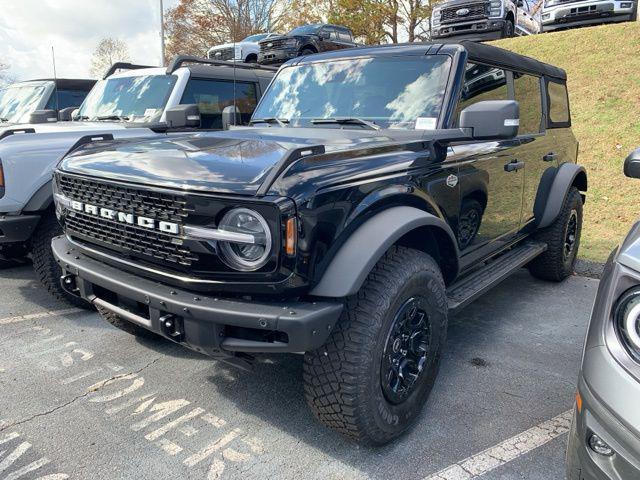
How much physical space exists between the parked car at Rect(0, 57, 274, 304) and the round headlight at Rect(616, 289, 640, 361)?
1962mm

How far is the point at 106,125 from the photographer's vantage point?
16.8ft

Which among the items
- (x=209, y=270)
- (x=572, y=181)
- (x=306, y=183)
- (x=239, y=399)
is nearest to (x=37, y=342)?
(x=239, y=399)

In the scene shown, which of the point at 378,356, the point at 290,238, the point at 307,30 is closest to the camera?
the point at 290,238

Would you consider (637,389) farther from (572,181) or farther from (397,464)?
(572,181)

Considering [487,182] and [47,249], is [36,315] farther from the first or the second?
[487,182]

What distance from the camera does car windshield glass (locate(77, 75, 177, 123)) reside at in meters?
5.46

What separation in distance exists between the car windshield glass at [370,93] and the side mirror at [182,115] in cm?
133

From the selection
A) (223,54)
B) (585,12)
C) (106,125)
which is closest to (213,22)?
(223,54)

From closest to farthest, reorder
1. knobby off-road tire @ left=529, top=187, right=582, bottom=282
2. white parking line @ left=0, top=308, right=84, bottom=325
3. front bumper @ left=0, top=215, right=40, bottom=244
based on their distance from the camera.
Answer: front bumper @ left=0, top=215, right=40, bottom=244, white parking line @ left=0, top=308, right=84, bottom=325, knobby off-road tire @ left=529, top=187, right=582, bottom=282

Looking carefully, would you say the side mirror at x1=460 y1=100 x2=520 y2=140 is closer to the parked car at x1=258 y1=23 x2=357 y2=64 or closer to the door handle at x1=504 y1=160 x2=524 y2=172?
the door handle at x1=504 y1=160 x2=524 y2=172

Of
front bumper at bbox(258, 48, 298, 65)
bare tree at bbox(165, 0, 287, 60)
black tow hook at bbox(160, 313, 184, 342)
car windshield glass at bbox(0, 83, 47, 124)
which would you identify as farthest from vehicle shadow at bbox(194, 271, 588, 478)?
bare tree at bbox(165, 0, 287, 60)

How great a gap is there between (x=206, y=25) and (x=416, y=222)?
30754 millimetres

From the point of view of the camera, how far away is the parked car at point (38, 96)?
7.31 m

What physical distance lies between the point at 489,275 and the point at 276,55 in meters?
12.9
